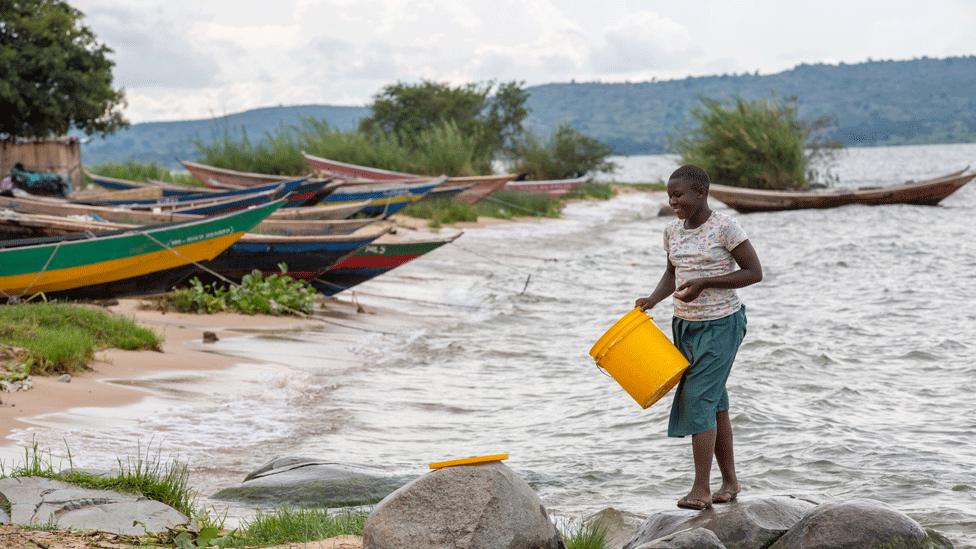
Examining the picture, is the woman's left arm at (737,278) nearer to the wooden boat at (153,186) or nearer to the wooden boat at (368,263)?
the wooden boat at (368,263)

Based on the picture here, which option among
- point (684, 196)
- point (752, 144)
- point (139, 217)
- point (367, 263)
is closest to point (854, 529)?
point (684, 196)

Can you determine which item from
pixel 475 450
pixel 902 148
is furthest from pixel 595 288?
pixel 902 148

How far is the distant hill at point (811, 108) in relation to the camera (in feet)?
512

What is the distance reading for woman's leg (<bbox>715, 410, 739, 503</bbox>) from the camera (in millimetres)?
5383

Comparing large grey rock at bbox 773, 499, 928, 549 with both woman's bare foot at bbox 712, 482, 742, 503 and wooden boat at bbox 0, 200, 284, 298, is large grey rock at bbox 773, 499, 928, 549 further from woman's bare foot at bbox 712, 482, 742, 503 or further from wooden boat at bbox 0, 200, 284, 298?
wooden boat at bbox 0, 200, 284, 298

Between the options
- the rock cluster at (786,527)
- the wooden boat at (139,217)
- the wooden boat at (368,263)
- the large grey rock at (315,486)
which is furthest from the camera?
the wooden boat at (139,217)

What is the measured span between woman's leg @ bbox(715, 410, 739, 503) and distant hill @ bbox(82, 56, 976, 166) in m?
135

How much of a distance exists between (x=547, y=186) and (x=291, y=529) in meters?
32.7

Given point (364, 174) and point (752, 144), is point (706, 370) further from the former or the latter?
point (752, 144)

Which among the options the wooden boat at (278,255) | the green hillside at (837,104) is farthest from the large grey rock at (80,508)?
the green hillside at (837,104)

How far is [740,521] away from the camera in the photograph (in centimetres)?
514

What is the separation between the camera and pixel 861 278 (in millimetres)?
18688

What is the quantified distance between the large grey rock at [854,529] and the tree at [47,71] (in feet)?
74.9

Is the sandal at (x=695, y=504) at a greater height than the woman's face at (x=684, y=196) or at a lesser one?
lesser
